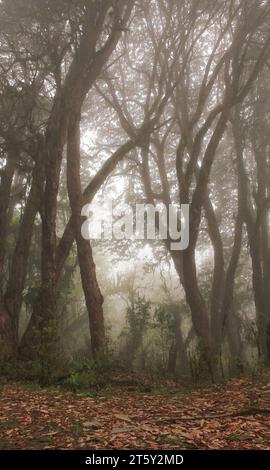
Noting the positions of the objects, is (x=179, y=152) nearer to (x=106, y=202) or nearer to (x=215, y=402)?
(x=215, y=402)

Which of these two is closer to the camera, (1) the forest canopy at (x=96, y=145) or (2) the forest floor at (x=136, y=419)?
(2) the forest floor at (x=136, y=419)

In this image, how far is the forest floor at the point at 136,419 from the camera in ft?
14.1

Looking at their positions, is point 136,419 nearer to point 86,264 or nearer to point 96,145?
point 86,264

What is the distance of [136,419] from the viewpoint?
5.25 meters

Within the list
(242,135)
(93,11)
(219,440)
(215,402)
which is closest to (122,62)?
(242,135)

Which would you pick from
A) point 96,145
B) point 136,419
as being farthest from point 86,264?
point 96,145

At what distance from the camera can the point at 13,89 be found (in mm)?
10352

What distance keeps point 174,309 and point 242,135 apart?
10.3 meters
